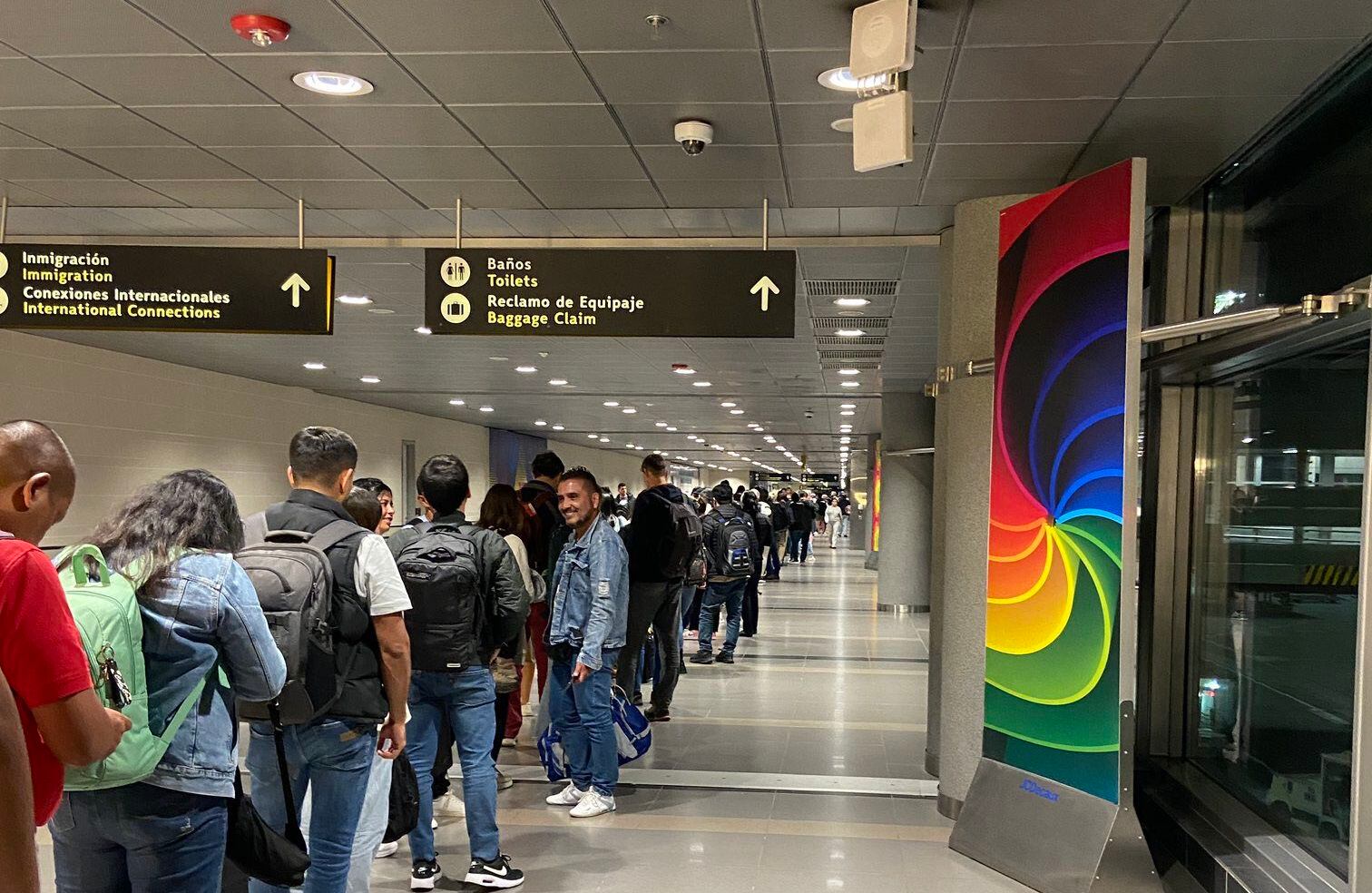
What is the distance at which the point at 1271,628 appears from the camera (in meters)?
5.21

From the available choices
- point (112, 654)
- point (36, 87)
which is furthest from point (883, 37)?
point (36, 87)

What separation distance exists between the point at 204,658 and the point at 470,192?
361cm

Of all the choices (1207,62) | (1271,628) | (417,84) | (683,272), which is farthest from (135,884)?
(1271,628)

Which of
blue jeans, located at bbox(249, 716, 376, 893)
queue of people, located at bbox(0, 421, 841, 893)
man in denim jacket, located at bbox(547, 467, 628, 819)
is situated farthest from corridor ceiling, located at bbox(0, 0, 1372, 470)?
blue jeans, located at bbox(249, 716, 376, 893)

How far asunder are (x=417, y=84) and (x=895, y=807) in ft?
13.5

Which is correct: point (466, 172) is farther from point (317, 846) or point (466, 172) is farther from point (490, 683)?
point (317, 846)

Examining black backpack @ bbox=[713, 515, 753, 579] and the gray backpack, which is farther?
black backpack @ bbox=[713, 515, 753, 579]

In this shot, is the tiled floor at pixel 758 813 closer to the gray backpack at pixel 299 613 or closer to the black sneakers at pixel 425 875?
the black sneakers at pixel 425 875

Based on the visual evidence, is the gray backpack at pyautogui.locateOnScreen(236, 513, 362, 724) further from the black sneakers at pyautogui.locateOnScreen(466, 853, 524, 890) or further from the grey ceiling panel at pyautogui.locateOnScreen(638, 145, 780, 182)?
the grey ceiling panel at pyautogui.locateOnScreen(638, 145, 780, 182)

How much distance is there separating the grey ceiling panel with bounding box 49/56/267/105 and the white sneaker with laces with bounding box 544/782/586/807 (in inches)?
137

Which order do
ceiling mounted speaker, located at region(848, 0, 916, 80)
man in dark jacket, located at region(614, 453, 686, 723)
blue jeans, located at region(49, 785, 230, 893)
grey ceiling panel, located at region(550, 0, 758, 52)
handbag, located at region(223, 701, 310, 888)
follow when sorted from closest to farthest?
blue jeans, located at region(49, 785, 230, 893)
handbag, located at region(223, 701, 310, 888)
ceiling mounted speaker, located at region(848, 0, 916, 80)
grey ceiling panel, located at region(550, 0, 758, 52)
man in dark jacket, located at region(614, 453, 686, 723)

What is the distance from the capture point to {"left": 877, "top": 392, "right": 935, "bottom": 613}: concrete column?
14945mm

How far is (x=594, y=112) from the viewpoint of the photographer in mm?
4332

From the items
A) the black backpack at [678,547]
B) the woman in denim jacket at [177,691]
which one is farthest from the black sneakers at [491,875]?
the black backpack at [678,547]
